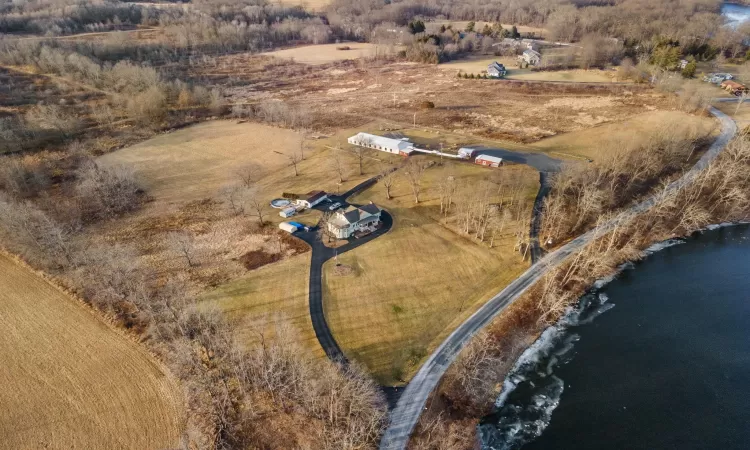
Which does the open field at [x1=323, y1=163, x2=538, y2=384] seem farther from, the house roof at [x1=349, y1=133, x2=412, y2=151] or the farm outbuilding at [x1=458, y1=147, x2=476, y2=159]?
the house roof at [x1=349, y1=133, x2=412, y2=151]

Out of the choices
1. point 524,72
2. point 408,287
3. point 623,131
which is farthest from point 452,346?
point 524,72

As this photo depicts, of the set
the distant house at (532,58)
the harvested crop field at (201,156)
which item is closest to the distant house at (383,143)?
the harvested crop field at (201,156)

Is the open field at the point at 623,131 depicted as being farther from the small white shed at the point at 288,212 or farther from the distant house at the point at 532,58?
the distant house at the point at 532,58

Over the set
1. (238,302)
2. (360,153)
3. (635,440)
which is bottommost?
(635,440)

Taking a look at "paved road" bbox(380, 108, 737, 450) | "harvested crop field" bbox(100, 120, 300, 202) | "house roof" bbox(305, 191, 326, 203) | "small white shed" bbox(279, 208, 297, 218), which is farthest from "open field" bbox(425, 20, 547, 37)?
"paved road" bbox(380, 108, 737, 450)

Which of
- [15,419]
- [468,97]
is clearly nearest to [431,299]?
[15,419]

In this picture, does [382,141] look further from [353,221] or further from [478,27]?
[478,27]

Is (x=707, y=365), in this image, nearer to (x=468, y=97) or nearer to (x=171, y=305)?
(x=171, y=305)
